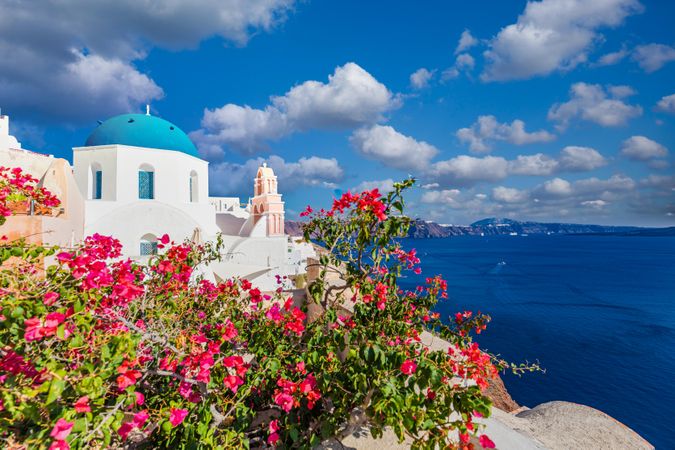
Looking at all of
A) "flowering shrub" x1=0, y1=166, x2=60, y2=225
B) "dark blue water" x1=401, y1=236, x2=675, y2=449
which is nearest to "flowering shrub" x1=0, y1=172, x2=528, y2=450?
"flowering shrub" x1=0, y1=166, x2=60, y2=225

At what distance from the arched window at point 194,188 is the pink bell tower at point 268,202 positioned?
185 inches

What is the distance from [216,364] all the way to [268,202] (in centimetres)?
2024

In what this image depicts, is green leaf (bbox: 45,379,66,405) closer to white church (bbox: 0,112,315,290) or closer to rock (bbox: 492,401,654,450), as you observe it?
rock (bbox: 492,401,654,450)

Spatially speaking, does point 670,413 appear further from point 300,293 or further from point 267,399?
point 267,399

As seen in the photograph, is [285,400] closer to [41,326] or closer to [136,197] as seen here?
[41,326]

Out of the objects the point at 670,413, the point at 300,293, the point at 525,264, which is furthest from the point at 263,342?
the point at 525,264

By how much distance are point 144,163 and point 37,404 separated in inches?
634

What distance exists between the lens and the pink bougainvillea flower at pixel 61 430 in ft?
6.48

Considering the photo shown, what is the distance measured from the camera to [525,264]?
77.2 metres

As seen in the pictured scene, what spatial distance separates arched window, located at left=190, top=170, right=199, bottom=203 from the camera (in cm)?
1831

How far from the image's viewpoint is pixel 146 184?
16.1 meters

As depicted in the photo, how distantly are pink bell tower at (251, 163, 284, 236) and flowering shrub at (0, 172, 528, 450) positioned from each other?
1795 centimetres

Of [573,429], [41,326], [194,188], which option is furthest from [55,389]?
[194,188]

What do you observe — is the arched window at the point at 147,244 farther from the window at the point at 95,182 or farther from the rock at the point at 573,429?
the rock at the point at 573,429
